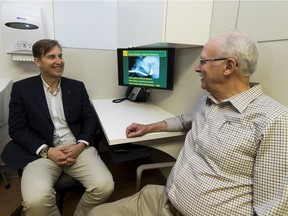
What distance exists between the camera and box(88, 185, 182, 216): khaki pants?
1057 mm

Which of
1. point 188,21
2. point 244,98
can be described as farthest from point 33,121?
point 244,98

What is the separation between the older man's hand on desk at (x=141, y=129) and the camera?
1300 mm

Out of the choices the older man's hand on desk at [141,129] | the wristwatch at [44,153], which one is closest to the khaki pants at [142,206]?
the older man's hand on desk at [141,129]

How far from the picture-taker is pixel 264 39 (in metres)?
1.02

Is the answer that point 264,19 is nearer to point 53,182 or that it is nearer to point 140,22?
point 140,22

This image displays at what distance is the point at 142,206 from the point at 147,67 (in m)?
1.16

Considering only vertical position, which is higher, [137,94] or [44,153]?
[137,94]

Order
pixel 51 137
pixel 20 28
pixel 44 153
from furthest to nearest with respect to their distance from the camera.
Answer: pixel 20 28
pixel 51 137
pixel 44 153

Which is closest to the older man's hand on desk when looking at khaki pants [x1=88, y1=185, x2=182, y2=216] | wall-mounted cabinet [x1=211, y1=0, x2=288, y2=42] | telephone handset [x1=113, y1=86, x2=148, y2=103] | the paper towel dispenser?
khaki pants [x1=88, y1=185, x2=182, y2=216]

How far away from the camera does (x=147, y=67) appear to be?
1833mm

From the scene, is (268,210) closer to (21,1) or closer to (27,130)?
(27,130)

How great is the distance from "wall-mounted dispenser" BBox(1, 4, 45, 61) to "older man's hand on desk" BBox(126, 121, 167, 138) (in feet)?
4.11

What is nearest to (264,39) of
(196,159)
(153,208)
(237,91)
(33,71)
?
(237,91)

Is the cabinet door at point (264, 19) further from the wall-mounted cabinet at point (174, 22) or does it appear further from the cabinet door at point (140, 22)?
the cabinet door at point (140, 22)
